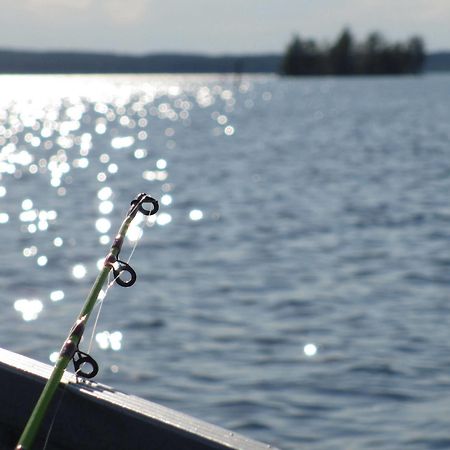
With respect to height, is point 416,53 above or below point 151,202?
above

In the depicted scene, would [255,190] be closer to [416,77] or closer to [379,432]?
[379,432]

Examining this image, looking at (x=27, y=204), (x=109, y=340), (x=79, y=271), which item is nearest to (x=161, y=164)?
(x=27, y=204)

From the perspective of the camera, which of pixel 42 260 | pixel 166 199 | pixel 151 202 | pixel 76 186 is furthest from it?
pixel 76 186

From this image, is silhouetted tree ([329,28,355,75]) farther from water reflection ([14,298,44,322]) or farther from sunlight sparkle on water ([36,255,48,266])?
water reflection ([14,298,44,322])

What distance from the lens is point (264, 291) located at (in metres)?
13.3

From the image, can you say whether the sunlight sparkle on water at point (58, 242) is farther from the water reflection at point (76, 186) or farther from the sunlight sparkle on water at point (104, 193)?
the sunlight sparkle on water at point (104, 193)

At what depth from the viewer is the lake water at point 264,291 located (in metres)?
8.91

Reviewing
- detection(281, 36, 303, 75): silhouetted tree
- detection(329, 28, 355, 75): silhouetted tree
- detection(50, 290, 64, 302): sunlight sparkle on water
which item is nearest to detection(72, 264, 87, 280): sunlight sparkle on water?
detection(50, 290, 64, 302): sunlight sparkle on water

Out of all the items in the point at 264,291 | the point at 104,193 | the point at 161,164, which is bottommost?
the point at 264,291

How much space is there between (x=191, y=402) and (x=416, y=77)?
19221cm

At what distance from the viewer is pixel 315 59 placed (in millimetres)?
189500

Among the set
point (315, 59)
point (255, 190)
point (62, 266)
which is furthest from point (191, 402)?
point (315, 59)

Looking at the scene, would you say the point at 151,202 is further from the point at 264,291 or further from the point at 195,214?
the point at 195,214

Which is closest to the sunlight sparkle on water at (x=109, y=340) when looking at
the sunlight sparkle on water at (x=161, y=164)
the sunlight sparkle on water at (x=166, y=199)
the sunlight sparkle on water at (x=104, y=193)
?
the sunlight sparkle on water at (x=166, y=199)
